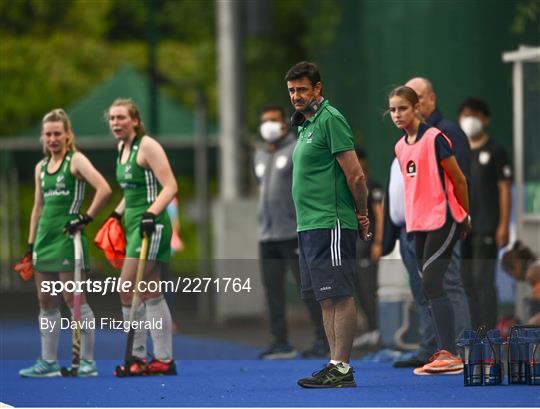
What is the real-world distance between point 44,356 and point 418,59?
6.52 metres

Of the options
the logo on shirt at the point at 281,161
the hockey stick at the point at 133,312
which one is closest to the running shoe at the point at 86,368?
the hockey stick at the point at 133,312

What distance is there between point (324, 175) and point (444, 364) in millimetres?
1592

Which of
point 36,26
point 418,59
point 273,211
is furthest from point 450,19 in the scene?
point 36,26

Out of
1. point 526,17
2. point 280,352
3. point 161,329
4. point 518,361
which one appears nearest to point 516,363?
point 518,361

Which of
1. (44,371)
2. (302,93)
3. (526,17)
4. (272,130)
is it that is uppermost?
(526,17)

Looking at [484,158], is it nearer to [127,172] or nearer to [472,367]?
[127,172]

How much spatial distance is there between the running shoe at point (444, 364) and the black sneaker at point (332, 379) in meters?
0.86

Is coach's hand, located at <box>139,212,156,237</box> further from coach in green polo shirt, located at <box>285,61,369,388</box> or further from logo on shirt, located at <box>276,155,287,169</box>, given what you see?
logo on shirt, located at <box>276,155,287,169</box>

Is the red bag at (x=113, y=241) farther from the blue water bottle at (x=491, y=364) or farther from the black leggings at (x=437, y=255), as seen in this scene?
the blue water bottle at (x=491, y=364)

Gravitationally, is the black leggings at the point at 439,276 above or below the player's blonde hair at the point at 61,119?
below

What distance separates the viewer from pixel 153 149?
39.5 ft

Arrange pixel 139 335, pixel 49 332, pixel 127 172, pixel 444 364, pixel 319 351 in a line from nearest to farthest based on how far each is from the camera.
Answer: pixel 444 364, pixel 139 335, pixel 127 172, pixel 49 332, pixel 319 351

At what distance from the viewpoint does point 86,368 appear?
40.0 ft

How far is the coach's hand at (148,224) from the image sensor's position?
11.8m
